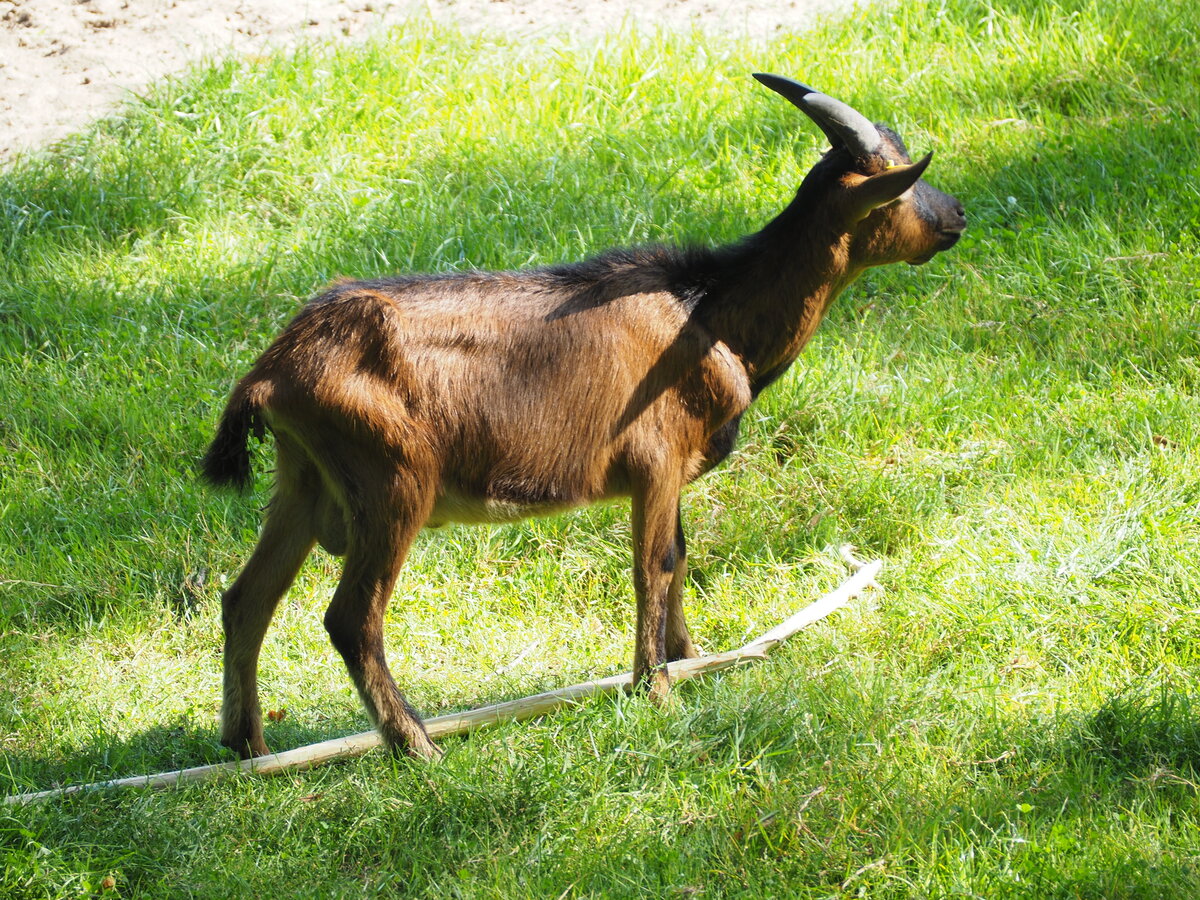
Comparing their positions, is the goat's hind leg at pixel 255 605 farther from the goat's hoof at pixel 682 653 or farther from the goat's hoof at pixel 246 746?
the goat's hoof at pixel 682 653

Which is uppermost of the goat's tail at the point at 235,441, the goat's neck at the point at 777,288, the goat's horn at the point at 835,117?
the goat's horn at the point at 835,117

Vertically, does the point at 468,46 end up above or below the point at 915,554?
above

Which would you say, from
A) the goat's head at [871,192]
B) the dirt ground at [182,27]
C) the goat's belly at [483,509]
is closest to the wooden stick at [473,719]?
the goat's belly at [483,509]

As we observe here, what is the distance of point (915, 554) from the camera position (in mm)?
5277

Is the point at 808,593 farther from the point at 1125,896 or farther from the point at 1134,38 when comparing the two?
the point at 1134,38

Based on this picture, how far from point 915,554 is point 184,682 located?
308 cm

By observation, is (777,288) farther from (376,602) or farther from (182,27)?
(182,27)

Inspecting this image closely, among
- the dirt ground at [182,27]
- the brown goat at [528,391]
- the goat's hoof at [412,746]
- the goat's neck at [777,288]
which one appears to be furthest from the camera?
the dirt ground at [182,27]

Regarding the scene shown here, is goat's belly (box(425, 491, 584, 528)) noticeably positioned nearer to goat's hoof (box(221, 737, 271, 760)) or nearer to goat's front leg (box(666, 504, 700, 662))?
goat's front leg (box(666, 504, 700, 662))

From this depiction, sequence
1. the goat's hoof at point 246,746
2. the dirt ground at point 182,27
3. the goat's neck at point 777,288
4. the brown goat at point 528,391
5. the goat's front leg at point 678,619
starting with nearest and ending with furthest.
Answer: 1. the brown goat at point 528,391
2. the goat's hoof at point 246,746
3. the goat's neck at point 777,288
4. the goat's front leg at point 678,619
5. the dirt ground at point 182,27

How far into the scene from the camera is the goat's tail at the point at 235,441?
401 cm

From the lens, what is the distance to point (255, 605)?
4324mm

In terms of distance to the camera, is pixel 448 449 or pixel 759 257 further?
pixel 759 257

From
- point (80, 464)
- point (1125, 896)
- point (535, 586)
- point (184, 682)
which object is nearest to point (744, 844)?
point (1125, 896)
